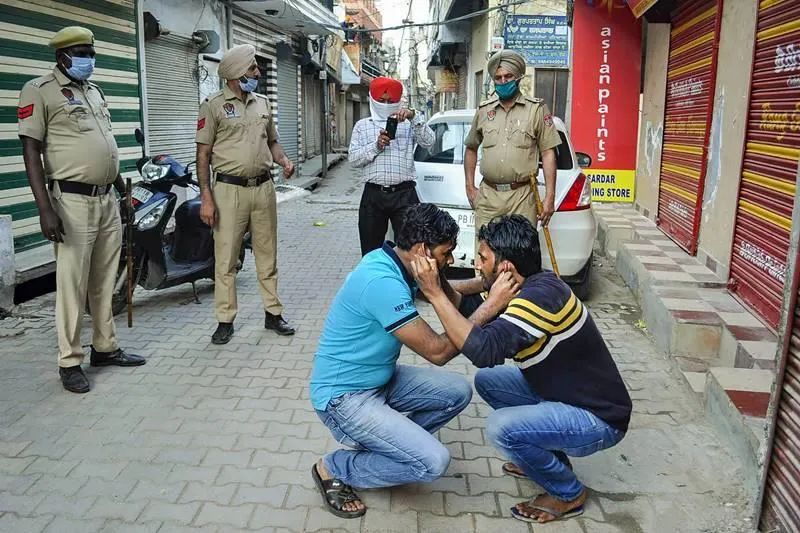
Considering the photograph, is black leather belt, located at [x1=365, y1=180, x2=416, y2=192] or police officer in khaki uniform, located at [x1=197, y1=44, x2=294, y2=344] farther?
black leather belt, located at [x1=365, y1=180, x2=416, y2=192]

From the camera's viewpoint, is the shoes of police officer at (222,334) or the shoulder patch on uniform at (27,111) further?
the shoes of police officer at (222,334)

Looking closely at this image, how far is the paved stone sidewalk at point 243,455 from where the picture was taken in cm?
274

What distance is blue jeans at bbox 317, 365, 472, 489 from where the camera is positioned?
2646 millimetres

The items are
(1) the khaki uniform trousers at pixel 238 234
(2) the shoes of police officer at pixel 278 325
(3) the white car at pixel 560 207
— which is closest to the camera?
(1) the khaki uniform trousers at pixel 238 234

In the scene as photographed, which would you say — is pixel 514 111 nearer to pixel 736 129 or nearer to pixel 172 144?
pixel 736 129

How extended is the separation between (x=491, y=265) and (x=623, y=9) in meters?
8.07

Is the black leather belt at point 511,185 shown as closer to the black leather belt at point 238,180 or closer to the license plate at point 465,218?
the license plate at point 465,218

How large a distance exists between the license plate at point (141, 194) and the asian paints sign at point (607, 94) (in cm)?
608

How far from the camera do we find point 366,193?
5324 millimetres

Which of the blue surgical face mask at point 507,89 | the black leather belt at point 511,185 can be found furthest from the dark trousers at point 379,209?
the blue surgical face mask at point 507,89

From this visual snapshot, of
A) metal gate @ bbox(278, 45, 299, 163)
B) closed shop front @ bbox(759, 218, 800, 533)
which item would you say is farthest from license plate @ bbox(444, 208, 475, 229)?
metal gate @ bbox(278, 45, 299, 163)

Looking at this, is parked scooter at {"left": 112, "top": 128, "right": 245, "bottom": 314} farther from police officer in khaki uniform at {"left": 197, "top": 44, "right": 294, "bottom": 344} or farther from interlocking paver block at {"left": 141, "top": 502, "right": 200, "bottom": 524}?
interlocking paver block at {"left": 141, "top": 502, "right": 200, "bottom": 524}

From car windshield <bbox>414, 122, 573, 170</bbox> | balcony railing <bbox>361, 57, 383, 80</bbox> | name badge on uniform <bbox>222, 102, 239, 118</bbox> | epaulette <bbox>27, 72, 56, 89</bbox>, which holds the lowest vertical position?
car windshield <bbox>414, 122, 573, 170</bbox>

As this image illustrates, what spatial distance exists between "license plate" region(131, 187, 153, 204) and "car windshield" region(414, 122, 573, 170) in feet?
7.47
